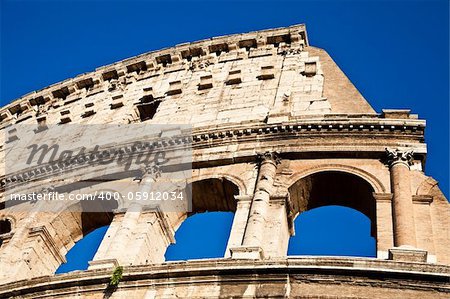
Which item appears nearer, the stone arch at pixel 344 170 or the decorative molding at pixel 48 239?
the stone arch at pixel 344 170

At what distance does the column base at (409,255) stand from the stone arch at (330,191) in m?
2.49

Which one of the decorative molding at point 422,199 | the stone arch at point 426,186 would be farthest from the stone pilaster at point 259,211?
the stone arch at point 426,186

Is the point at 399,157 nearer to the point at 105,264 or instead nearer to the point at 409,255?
the point at 409,255

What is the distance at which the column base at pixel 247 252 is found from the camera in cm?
1166

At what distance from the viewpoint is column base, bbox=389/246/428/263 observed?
11.3 meters

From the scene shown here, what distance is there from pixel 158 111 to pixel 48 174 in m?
3.66

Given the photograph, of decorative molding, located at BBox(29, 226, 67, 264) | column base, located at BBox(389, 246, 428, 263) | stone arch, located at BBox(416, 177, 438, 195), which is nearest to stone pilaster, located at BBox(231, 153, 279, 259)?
column base, located at BBox(389, 246, 428, 263)

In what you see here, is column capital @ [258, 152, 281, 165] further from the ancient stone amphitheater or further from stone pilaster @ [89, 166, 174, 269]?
stone pilaster @ [89, 166, 174, 269]

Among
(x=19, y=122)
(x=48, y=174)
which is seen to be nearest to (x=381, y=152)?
(x=48, y=174)

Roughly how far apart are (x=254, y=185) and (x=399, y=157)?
3.08 metres

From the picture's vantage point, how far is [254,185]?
14.1 meters

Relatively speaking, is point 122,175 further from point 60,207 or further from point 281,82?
point 281,82

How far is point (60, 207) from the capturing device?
1591 cm

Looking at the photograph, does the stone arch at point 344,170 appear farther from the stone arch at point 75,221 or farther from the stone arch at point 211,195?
the stone arch at point 75,221
